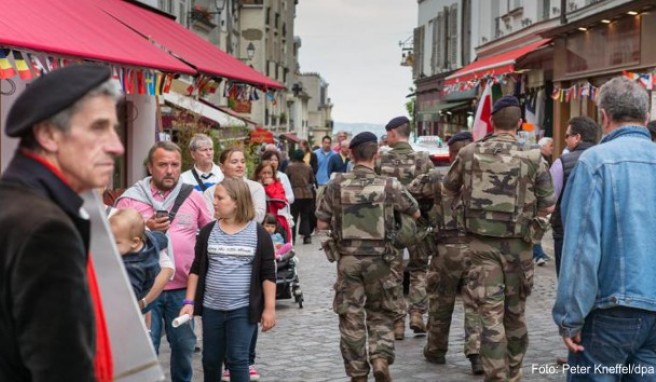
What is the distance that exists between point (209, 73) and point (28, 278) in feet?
35.0

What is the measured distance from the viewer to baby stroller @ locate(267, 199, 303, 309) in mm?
11602

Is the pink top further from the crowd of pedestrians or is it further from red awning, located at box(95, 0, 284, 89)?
red awning, located at box(95, 0, 284, 89)

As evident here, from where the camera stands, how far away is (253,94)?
Answer: 52.5ft

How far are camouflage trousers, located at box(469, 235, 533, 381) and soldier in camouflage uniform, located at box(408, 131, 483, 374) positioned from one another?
2.96 feet

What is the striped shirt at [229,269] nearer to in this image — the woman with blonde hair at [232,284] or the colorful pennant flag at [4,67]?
the woman with blonde hair at [232,284]

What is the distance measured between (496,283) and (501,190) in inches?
25.2

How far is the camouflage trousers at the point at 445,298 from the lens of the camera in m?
8.42

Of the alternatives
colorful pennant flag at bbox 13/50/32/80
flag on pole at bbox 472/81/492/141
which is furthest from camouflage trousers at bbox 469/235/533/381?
flag on pole at bbox 472/81/492/141

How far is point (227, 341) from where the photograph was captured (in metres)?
6.66

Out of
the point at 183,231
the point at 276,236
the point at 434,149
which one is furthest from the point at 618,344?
the point at 434,149

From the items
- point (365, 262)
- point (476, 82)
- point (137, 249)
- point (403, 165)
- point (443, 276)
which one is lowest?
point (443, 276)

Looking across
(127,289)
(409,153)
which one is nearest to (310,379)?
(409,153)

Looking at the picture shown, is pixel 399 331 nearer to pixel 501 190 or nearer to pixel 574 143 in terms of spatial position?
pixel 574 143

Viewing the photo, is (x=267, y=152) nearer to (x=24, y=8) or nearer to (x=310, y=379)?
(x=24, y=8)
